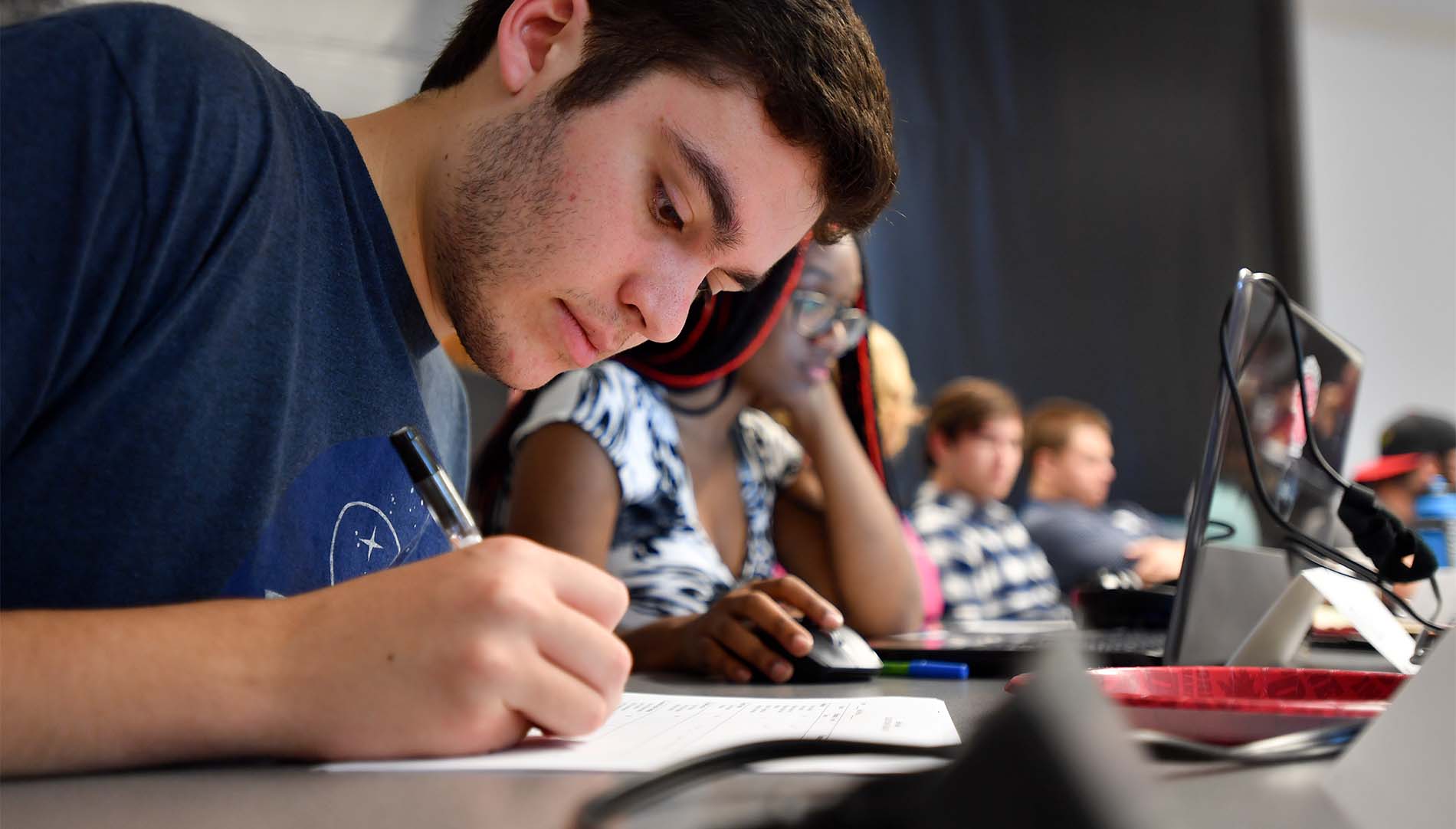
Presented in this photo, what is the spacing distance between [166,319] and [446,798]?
374 millimetres

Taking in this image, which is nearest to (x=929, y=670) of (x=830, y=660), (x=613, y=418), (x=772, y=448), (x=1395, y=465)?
(x=830, y=660)

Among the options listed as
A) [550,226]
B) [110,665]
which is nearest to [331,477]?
[550,226]

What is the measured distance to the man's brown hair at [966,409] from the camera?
3238mm

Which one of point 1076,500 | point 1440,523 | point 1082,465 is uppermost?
point 1440,523

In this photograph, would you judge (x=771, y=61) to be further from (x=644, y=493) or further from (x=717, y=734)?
(x=644, y=493)

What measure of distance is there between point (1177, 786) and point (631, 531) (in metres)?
1.09

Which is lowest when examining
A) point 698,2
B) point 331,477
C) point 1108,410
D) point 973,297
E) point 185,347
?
point 1108,410

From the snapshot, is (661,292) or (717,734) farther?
(661,292)

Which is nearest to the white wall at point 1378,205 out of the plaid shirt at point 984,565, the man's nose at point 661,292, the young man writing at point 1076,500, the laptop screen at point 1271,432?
the young man writing at point 1076,500

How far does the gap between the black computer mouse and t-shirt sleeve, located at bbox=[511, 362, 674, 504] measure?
1.83 feet

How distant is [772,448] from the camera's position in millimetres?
1836

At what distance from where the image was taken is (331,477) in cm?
80

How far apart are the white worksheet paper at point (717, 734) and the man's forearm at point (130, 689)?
0.05m

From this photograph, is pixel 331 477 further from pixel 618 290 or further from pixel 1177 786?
pixel 1177 786
